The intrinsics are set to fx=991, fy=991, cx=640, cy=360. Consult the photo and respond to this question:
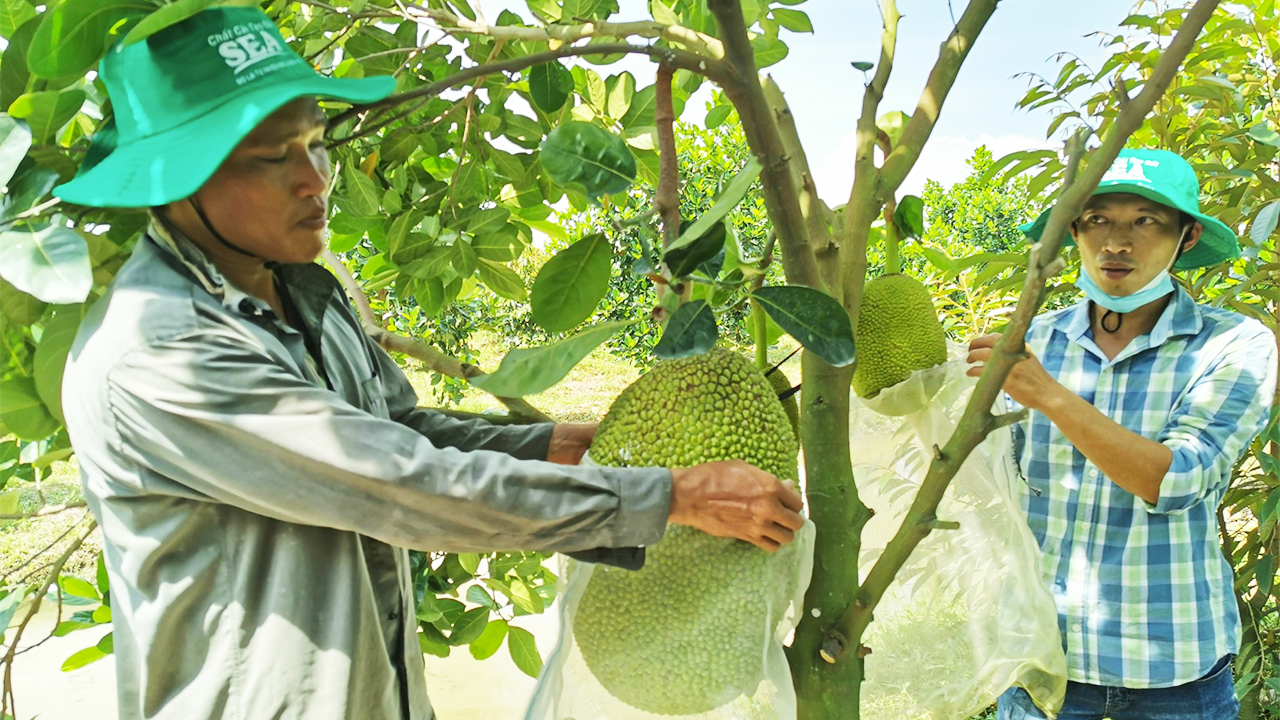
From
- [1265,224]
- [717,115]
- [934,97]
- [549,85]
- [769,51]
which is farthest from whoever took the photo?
[1265,224]

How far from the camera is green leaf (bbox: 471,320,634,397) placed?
79 centimetres

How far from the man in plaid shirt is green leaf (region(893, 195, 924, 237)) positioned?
495 mm

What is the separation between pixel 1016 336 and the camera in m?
0.80

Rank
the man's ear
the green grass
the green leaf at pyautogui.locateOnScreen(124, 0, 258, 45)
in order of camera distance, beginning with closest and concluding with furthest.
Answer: the green leaf at pyautogui.locateOnScreen(124, 0, 258, 45) → the man's ear → the green grass

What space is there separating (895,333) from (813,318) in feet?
1.03

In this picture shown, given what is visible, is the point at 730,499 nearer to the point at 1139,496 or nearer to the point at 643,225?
the point at 643,225

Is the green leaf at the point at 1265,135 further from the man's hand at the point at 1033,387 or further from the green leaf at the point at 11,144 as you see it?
the green leaf at the point at 11,144

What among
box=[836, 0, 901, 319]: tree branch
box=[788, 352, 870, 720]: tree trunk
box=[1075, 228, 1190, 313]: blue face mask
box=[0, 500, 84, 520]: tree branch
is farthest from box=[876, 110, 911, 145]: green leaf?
box=[0, 500, 84, 520]: tree branch

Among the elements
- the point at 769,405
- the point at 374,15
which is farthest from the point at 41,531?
the point at 769,405

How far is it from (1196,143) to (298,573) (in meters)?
1.98

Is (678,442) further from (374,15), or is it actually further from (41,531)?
(41,531)

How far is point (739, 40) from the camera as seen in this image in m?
0.78

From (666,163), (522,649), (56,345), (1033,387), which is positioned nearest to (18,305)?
(56,345)

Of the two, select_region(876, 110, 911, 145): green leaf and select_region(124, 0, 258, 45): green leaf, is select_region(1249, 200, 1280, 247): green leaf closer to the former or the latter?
select_region(876, 110, 911, 145): green leaf
